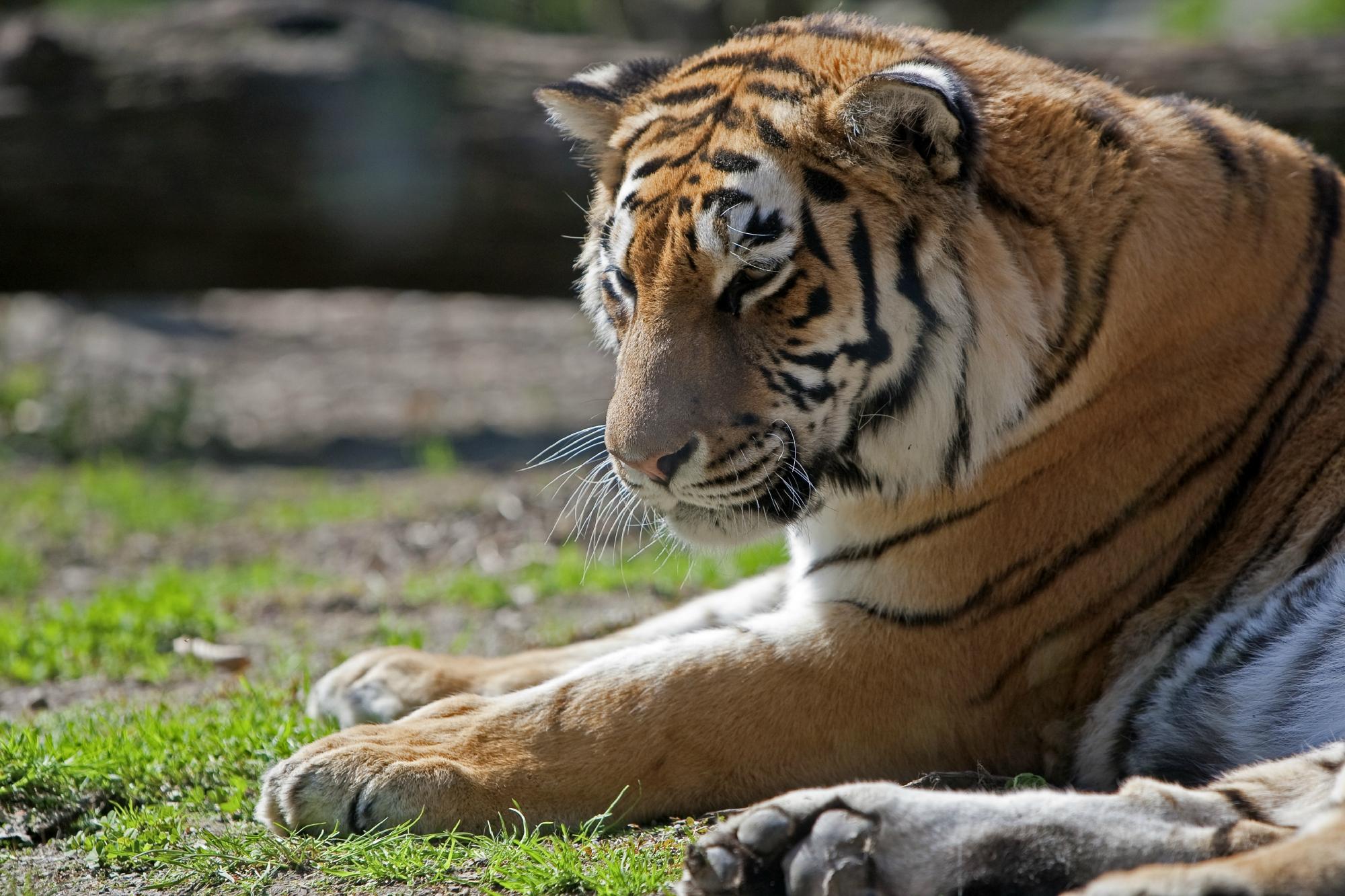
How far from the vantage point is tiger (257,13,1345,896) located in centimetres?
247

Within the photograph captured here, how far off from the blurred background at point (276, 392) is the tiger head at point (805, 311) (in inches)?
35.6

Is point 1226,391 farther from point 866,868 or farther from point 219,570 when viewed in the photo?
point 219,570

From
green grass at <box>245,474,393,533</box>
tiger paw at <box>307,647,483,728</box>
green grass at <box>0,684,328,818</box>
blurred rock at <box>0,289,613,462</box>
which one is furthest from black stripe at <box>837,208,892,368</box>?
green grass at <box>245,474,393,533</box>

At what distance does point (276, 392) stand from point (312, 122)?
238 centimetres

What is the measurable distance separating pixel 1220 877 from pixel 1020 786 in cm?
71

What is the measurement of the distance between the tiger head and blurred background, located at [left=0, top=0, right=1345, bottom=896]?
35.6 inches

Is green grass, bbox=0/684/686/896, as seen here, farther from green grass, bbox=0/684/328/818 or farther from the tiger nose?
the tiger nose

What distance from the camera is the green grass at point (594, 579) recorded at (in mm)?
4227

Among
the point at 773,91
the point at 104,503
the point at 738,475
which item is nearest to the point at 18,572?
the point at 104,503

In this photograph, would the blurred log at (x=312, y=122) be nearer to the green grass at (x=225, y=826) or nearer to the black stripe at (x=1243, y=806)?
the green grass at (x=225, y=826)

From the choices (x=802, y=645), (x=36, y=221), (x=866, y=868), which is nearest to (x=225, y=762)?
(x=802, y=645)

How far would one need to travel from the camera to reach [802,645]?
2.56 m

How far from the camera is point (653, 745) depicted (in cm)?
249

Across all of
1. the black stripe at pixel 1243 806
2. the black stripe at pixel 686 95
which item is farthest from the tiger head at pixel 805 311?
the black stripe at pixel 1243 806
